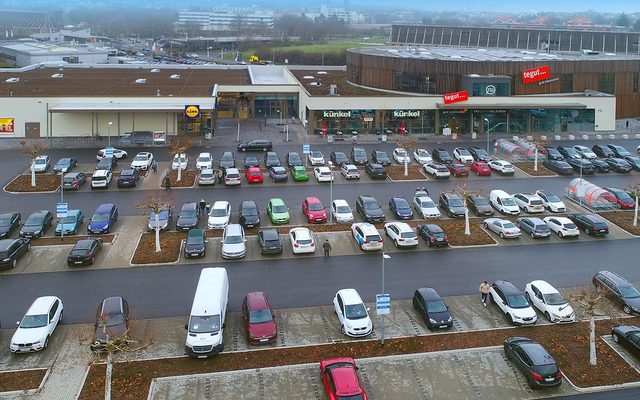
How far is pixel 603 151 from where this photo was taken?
4753cm

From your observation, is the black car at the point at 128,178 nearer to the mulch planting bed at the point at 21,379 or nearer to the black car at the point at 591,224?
the mulch planting bed at the point at 21,379

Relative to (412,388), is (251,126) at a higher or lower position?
higher

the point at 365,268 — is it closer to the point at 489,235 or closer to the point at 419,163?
the point at 489,235

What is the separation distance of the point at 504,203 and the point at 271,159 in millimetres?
17540

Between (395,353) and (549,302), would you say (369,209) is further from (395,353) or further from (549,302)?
(395,353)

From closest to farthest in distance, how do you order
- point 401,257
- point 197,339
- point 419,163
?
point 197,339, point 401,257, point 419,163

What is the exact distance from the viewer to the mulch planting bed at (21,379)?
700 inches

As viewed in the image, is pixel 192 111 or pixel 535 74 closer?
pixel 192 111

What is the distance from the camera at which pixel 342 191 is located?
3884 cm

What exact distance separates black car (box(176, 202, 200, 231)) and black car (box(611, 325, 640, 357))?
19.7 meters

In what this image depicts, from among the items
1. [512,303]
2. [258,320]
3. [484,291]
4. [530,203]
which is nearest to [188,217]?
[258,320]

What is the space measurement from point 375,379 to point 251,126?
45.7 meters

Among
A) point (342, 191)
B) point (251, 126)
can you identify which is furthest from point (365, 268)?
point (251, 126)

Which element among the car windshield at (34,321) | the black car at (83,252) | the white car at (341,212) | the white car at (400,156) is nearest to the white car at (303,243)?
the white car at (341,212)
